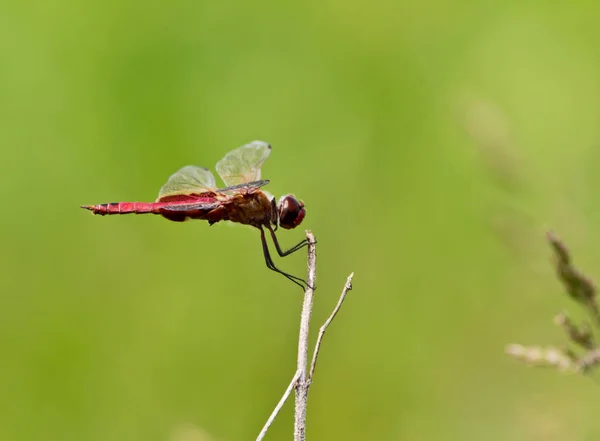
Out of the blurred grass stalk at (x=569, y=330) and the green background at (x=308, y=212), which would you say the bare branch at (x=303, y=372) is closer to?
the blurred grass stalk at (x=569, y=330)

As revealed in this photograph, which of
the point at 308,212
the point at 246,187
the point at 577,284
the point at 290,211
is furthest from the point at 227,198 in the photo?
the point at 577,284

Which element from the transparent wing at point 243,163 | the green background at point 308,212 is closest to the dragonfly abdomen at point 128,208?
the transparent wing at point 243,163

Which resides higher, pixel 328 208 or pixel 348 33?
pixel 348 33

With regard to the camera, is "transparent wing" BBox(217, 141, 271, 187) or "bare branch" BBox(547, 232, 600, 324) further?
"transparent wing" BBox(217, 141, 271, 187)

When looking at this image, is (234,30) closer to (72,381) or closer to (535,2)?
(535,2)

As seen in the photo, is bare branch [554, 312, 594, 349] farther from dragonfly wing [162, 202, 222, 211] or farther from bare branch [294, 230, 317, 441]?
dragonfly wing [162, 202, 222, 211]

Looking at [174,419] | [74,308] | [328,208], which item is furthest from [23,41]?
[174,419]

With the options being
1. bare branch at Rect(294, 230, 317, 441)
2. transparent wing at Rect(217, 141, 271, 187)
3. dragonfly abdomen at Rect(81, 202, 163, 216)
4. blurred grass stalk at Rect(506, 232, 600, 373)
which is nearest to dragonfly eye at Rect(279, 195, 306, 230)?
transparent wing at Rect(217, 141, 271, 187)
